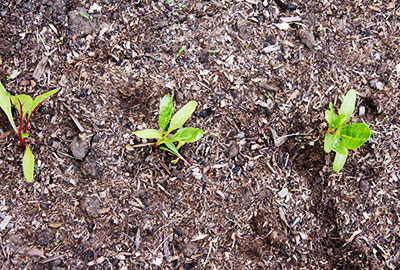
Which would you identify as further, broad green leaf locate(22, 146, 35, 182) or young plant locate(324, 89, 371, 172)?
young plant locate(324, 89, 371, 172)

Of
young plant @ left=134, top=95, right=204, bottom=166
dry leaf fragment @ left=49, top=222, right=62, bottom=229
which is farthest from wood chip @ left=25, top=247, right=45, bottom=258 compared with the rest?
young plant @ left=134, top=95, right=204, bottom=166

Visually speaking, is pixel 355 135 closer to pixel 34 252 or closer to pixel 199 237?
pixel 199 237

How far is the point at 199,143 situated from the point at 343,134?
2.39 ft

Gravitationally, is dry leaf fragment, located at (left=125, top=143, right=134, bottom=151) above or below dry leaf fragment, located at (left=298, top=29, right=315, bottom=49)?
below

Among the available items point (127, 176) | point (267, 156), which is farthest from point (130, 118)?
point (267, 156)

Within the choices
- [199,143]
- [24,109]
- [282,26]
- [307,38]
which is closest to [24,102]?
[24,109]

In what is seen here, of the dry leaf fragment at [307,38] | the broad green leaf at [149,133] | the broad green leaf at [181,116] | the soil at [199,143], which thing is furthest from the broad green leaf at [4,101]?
the dry leaf fragment at [307,38]

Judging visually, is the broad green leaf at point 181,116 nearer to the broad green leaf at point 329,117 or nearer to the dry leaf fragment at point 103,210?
the dry leaf fragment at point 103,210

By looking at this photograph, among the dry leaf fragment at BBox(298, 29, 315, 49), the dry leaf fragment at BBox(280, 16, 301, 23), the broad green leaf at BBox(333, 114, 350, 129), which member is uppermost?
the dry leaf fragment at BBox(280, 16, 301, 23)

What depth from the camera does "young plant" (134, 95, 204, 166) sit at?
1747 mm

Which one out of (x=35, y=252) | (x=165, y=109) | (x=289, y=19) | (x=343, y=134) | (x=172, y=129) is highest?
(x=289, y=19)

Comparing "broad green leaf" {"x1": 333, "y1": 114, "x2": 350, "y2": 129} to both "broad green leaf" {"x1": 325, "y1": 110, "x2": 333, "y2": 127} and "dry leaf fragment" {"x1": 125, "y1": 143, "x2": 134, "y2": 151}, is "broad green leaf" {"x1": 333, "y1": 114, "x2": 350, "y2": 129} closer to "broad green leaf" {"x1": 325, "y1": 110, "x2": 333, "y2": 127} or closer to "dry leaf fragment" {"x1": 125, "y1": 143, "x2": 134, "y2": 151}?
"broad green leaf" {"x1": 325, "y1": 110, "x2": 333, "y2": 127}

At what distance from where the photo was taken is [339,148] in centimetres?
185

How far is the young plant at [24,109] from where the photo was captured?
5.61 ft
